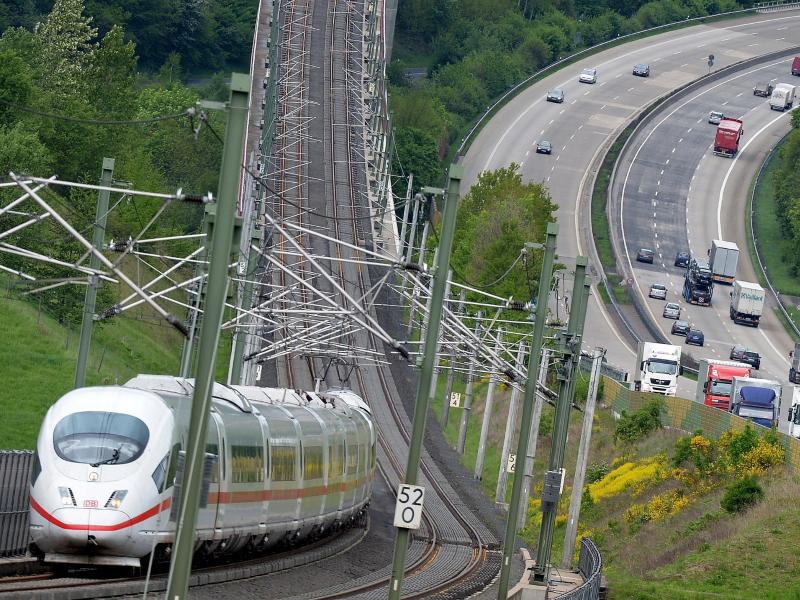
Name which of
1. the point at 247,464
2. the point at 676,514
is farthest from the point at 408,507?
the point at 676,514

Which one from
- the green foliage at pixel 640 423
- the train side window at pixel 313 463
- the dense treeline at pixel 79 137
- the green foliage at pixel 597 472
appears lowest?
the green foliage at pixel 597 472

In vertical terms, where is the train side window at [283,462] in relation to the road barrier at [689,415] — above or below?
above

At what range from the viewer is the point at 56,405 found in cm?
3033

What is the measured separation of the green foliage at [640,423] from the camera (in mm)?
74562

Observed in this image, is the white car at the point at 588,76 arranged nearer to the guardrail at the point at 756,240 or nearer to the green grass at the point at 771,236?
the guardrail at the point at 756,240

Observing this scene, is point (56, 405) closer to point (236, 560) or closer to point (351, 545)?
point (236, 560)

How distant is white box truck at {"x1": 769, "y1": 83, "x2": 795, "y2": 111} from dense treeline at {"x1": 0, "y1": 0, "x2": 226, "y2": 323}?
7064 centimetres

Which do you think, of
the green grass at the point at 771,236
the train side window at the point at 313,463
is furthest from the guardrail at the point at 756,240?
the train side window at the point at 313,463

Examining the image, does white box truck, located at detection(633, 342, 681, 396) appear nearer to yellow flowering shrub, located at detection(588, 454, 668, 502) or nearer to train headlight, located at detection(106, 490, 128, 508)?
yellow flowering shrub, located at detection(588, 454, 668, 502)

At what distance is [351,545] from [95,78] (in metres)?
68.2

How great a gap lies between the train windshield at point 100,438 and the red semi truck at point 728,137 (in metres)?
141

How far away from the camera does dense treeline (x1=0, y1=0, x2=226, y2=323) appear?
72269 millimetres

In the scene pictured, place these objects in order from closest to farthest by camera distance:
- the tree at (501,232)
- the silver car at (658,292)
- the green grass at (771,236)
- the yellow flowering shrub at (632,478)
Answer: the yellow flowering shrub at (632,478), the tree at (501,232), the silver car at (658,292), the green grass at (771,236)

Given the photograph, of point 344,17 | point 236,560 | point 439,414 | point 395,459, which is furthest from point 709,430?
point 344,17
